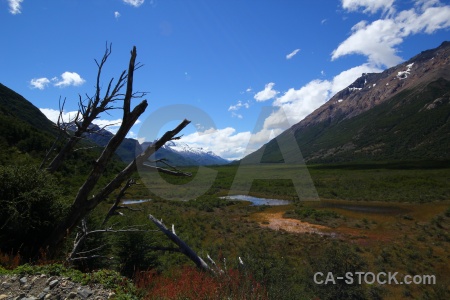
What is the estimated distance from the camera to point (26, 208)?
20.5 feet

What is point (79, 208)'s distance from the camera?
6391 mm

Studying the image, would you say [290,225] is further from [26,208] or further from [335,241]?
[26,208]

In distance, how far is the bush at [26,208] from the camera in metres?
6.02

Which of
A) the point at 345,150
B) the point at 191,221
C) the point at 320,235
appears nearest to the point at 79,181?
the point at 191,221

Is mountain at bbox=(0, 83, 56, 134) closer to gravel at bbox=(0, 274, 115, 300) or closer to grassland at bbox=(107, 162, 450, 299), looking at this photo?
grassland at bbox=(107, 162, 450, 299)

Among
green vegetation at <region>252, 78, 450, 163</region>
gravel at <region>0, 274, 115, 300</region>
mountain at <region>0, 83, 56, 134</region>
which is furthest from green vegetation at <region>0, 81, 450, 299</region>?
green vegetation at <region>252, 78, 450, 163</region>

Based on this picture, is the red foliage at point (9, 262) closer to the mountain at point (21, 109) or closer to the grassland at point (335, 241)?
the grassland at point (335, 241)

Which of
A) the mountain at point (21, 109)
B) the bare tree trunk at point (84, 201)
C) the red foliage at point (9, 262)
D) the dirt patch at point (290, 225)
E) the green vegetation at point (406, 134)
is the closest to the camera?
the red foliage at point (9, 262)

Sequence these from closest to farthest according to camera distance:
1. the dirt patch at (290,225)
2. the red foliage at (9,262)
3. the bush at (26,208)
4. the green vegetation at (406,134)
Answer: the red foliage at (9,262) < the bush at (26,208) < the dirt patch at (290,225) < the green vegetation at (406,134)

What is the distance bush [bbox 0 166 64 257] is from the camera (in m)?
6.02

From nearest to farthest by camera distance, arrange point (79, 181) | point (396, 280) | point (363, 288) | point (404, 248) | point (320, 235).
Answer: point (363, 288)
point (396, 280)
point (404, 248)
point (320, 235)
point (79, 181)

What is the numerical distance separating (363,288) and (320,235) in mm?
9973

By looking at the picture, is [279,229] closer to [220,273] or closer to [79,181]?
[220,273]

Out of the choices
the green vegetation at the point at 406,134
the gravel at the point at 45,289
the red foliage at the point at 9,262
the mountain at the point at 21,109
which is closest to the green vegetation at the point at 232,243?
the red foliage at the point at 9,262
